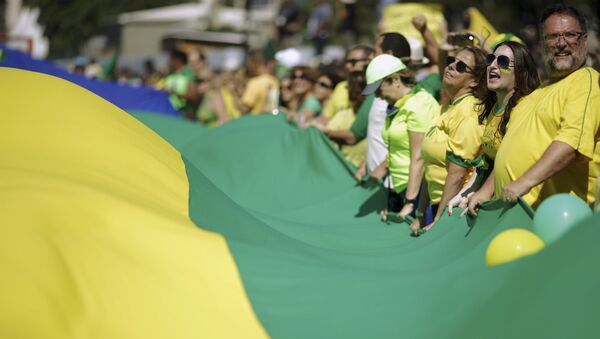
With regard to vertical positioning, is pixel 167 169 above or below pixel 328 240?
above

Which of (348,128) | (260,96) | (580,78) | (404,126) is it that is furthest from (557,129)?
(260,96)

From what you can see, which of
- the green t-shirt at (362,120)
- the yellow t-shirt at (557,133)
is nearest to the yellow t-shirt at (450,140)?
the yellow t-shirt at (557,133)

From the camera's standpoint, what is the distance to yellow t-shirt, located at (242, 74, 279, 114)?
14.0 meters

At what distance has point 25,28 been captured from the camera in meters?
43.1

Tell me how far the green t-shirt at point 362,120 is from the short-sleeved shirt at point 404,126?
126 cm

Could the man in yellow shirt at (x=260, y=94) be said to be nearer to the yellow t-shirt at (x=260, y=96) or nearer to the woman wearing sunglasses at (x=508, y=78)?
the yellow t-shirt at (x=260, y=96)

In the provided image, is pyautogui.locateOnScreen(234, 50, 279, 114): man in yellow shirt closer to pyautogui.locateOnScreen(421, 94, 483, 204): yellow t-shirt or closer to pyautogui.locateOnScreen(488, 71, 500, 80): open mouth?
pyautogui.locateOnScreen(421, 94, 483, 204): yellow t-shirt

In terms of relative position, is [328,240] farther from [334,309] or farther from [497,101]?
[334,309]

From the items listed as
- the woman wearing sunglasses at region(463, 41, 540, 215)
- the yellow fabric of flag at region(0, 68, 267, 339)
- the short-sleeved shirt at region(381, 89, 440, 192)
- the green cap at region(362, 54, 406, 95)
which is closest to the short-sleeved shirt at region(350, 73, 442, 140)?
the green cap at region(362, 54, 406, 95)

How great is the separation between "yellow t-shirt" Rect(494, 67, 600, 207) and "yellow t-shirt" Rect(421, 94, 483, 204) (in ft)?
2.20

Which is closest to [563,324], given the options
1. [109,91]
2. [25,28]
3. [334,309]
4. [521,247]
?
[521,247]

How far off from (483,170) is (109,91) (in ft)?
26.4

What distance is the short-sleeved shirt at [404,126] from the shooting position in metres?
6.88

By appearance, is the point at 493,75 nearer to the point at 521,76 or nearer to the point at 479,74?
the point at 521,76
